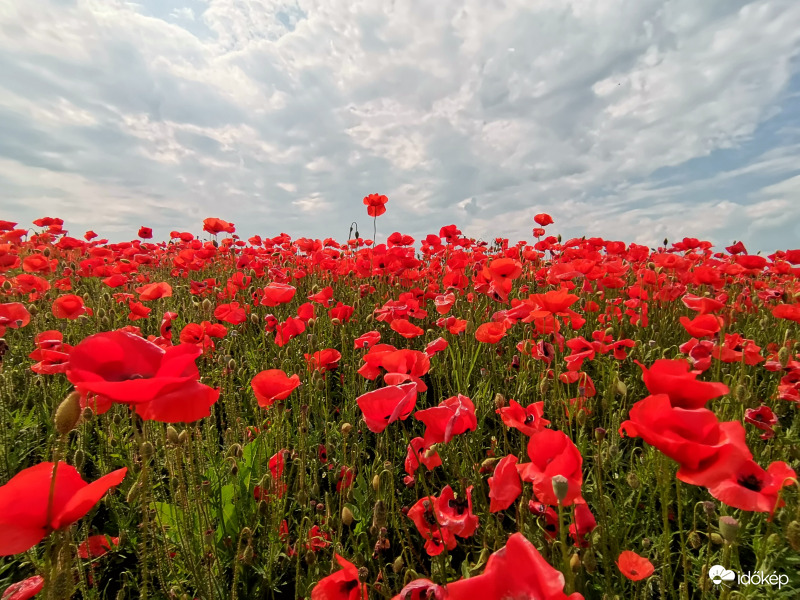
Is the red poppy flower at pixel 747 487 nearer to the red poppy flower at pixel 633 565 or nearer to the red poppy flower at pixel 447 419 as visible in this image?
the red poppy flower at pixel 633 565

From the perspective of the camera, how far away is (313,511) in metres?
2.10

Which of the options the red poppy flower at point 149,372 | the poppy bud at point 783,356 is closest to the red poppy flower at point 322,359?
the red poppy flower at point 149,372

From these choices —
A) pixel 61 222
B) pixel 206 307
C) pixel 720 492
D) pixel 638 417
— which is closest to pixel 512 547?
pixel 638 417

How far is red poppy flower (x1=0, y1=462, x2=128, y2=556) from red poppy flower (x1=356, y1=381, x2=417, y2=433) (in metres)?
0.66

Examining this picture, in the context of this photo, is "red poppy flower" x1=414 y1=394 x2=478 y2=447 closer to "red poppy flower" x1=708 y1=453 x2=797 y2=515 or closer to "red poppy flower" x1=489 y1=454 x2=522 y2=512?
"red poppy flower" x1=489 y1=454 x2=522 y2=512

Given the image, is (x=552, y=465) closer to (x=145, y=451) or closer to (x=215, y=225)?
(x=145, y=451)

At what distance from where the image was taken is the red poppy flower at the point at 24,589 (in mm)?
1115

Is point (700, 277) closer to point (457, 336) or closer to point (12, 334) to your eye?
point (457, 336)

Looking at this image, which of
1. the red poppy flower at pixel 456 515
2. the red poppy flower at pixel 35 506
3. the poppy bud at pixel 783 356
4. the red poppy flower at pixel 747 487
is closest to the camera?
the red poppy flower at pixel 35 506

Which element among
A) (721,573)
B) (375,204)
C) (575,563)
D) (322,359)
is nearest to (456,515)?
(575,563)

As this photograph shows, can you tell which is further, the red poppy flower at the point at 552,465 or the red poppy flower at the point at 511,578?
the red poppy flower at the point at 552,465

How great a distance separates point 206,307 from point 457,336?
1979 mm

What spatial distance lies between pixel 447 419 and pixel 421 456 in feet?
0.71

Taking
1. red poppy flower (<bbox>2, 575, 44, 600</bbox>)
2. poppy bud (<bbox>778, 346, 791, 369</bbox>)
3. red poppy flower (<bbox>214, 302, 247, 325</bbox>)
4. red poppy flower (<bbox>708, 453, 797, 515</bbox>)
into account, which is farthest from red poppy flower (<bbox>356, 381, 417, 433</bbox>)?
poppy bud (<bbox>778, 346, 791, 369</bbox>)
